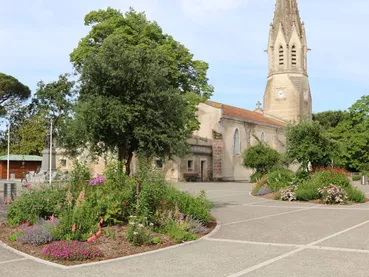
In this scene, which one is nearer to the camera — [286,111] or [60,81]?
[60,81]

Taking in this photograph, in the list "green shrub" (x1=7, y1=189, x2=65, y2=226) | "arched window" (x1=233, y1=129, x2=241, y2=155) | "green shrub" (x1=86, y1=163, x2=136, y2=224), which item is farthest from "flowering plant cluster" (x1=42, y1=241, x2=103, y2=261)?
"arched window" (x1=233, y1=129, x2=241, y2=155)

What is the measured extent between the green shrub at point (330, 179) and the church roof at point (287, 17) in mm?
39101

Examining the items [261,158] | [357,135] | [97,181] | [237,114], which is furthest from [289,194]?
[357,135]

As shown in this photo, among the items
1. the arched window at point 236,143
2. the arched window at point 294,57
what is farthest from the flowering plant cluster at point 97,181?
the arched window at point 294,57

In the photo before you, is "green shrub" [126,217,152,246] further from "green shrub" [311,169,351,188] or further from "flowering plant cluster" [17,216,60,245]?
"green shrub" [311,169,351,188]

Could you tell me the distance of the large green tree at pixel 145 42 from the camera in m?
32.9

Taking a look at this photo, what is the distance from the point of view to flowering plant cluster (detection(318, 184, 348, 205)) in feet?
59.0

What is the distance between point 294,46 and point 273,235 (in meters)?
49.5

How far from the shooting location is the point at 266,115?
191 feet

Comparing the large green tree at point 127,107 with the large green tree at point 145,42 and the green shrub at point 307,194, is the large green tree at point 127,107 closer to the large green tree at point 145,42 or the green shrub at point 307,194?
the green shrub at point 307,194

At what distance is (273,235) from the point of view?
10.0 metres

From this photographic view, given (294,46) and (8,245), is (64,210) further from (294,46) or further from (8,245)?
(294,46)

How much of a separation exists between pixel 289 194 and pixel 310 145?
3.29 metres

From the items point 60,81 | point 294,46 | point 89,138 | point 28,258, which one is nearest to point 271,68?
point 294,46
